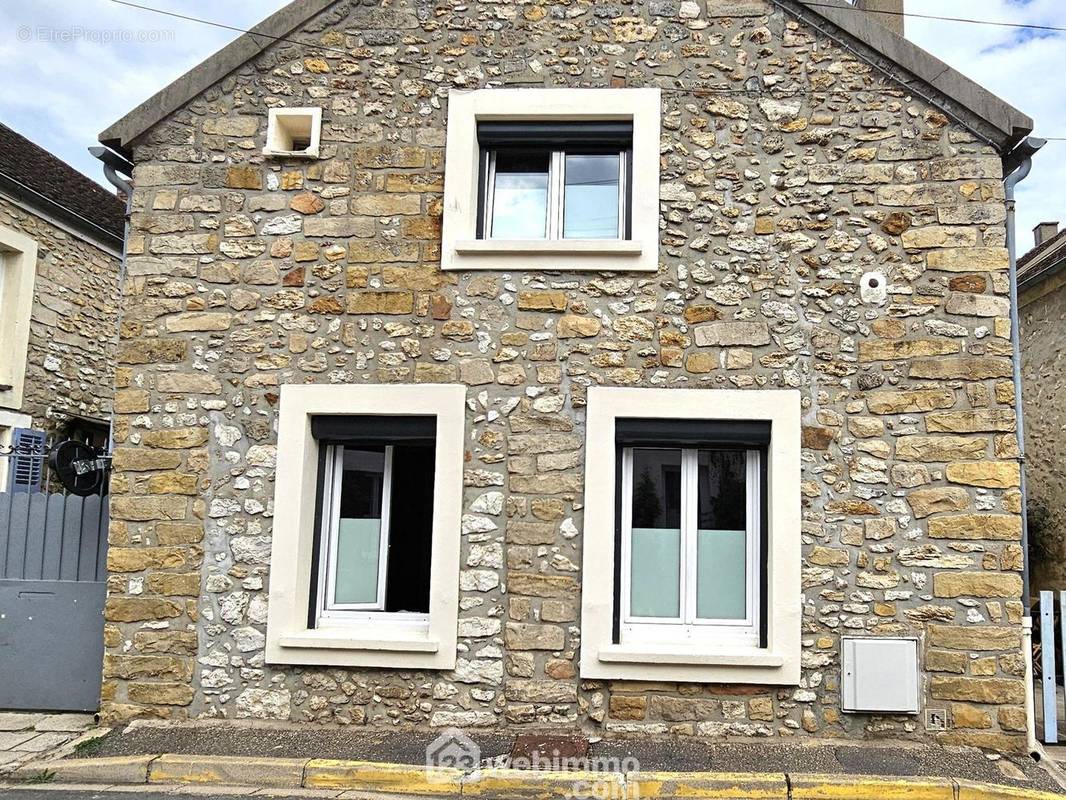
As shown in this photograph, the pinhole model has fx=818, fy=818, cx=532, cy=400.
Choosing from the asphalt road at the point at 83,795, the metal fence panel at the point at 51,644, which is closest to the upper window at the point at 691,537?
the asphalt road at the point at 83,795

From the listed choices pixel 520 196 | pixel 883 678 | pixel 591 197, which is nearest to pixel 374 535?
pixel 520 196

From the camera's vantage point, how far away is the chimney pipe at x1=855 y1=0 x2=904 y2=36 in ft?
21.7

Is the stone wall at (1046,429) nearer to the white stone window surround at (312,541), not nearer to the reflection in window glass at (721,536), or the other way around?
the reflection in window glass at (721,536)

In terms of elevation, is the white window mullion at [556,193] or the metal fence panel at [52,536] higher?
the white window mullion at [556,193]

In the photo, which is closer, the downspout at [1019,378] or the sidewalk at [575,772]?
the sidewalk at [575,772]

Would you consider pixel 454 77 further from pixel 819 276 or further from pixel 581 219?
pixel 819 276

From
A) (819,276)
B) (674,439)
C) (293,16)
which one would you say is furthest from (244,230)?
(819,276)

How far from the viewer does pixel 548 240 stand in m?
5.83

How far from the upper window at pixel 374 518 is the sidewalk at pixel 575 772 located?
35.9 inches

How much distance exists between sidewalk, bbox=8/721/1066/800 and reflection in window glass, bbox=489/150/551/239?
11.8 ft

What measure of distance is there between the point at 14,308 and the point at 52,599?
5.69 m

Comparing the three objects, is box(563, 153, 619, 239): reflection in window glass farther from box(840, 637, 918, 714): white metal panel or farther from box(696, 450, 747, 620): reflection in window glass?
box(840, 637, 918, 714): white metal panel

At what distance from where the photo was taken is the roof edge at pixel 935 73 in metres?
5.67

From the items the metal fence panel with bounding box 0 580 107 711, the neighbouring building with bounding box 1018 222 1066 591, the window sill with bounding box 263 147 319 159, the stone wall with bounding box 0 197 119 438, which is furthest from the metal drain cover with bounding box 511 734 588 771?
the stone wall with bounding box 0 197 119 438
